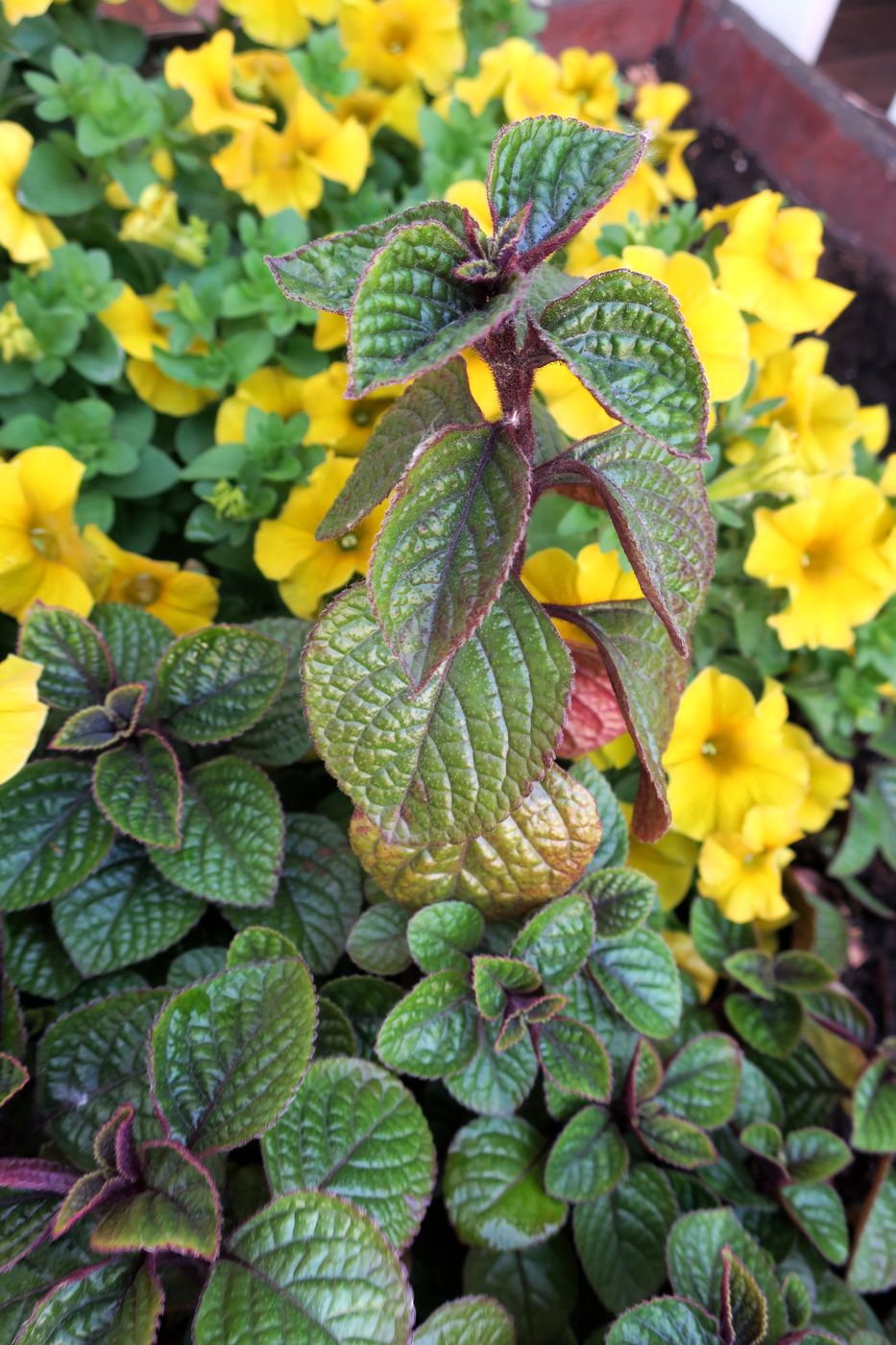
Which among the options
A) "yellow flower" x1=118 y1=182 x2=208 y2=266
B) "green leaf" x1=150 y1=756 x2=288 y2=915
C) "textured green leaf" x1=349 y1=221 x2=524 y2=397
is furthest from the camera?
"yellow flower" x1=118 y1=182 x2=208 y2=266

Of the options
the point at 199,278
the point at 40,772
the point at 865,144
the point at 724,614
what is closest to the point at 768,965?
the point at 724,614

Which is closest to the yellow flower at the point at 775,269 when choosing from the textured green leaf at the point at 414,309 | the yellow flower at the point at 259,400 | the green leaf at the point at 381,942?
the yellow flower at the point at 259,400

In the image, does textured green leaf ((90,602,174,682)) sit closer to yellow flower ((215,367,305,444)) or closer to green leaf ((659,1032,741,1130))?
yellow flower ((215,367,305,444))

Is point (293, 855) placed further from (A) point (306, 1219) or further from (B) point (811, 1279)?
(B) point (811, 1279)

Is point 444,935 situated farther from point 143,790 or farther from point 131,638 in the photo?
point 131,638

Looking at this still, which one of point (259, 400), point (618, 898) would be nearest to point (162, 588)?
point (259, 400)

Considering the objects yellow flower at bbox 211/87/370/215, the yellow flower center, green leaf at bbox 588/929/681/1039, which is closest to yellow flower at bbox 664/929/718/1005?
green leaf at bbox 588/929/681/1039

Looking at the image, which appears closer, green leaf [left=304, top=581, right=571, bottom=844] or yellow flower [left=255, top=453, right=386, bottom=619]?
green leaf [left=304, top=581, right=571, bottom=844]
